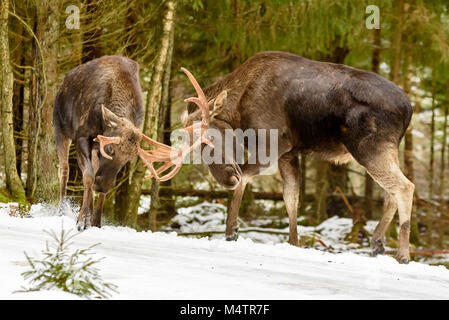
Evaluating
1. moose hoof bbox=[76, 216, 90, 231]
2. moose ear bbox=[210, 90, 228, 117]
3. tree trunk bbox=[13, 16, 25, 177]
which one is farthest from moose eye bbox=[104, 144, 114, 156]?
tree trunk bbox=[13, 16, 25, 177]

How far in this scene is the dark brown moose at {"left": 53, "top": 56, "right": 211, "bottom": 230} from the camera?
23.7 ft

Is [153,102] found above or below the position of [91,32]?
below

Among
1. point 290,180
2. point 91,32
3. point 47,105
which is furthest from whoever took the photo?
point 91,32

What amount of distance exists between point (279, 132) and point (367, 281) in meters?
3.01

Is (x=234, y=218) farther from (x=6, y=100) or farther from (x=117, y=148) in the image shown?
(x=6, y=100)

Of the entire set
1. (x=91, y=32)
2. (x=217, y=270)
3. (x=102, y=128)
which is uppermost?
(x=91, y=32)

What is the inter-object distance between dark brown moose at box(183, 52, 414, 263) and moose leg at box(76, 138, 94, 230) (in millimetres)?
1316

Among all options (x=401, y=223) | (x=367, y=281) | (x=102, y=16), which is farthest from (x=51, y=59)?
(x=367, y=281)

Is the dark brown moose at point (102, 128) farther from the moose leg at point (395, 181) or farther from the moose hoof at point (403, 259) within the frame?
the moose hoof at point (403, 259)

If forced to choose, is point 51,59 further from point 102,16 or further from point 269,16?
point 269,16

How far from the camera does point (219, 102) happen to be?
756cm

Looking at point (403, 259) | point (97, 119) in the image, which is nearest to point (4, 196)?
point (97, 119)

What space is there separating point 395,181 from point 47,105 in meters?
5.20

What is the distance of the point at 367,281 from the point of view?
4.88 meters
